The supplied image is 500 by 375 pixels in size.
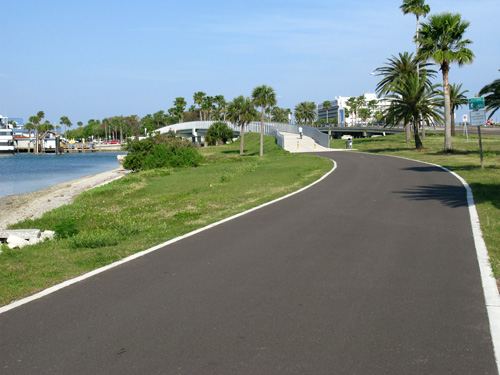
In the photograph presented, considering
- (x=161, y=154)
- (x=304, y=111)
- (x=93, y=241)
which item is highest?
(x=304, y=111)

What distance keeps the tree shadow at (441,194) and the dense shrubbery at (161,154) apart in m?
27.4

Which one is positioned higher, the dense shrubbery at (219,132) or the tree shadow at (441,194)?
the dense shrubbery at (219,132)

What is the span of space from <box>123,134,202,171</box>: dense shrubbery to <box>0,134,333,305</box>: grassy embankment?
613 inches

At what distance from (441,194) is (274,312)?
39.8 ft

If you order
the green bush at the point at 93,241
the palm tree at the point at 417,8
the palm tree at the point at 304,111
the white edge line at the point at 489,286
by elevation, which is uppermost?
the palm tree at the point at 417,8

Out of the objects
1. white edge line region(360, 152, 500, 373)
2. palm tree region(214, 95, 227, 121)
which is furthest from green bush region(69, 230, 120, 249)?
palm tree region(214, 95, 227, 121)

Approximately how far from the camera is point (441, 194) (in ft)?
54.2

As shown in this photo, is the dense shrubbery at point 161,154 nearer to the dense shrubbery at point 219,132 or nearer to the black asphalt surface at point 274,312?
the black asphalt surface at point 274,312

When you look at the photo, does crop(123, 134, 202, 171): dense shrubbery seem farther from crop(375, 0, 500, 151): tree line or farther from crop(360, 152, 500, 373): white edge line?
crop(360, 152, 500, 373): white edge line

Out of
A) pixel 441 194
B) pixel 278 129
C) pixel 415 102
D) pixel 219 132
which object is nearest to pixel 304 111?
pixel 219 132

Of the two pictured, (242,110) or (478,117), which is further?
(242,110)

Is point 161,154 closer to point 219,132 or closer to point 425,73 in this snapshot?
point 425,73

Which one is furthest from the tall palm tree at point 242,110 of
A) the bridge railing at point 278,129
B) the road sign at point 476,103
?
the road sign at point 476,103

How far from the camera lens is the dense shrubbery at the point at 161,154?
42.8 meters
